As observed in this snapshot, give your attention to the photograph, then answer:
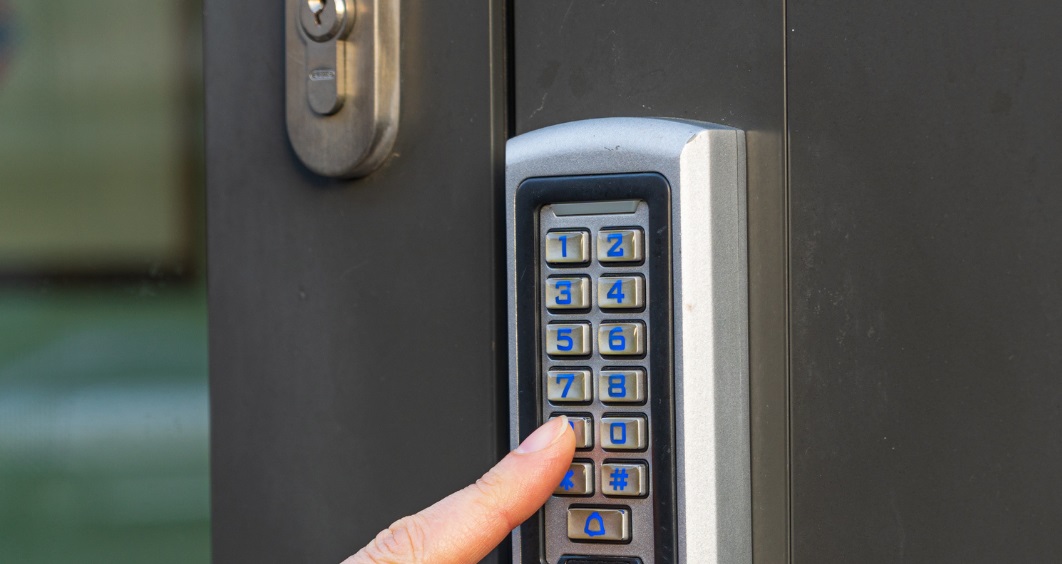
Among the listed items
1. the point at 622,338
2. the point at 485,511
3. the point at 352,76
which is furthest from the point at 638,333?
the point at 352,76

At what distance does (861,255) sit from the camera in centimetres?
59

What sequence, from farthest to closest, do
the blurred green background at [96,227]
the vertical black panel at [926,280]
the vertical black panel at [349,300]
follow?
the blurred green background at [96,227]
the vertical black panel at [349,300]
the vertical black panel at [926,280]

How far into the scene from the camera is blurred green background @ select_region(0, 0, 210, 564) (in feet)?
5.66

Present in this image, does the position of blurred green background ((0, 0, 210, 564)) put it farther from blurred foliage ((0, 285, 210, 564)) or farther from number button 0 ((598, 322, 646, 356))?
number button 0 ((598, 322, 646, 356))

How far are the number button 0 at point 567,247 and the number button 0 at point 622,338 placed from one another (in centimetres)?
4

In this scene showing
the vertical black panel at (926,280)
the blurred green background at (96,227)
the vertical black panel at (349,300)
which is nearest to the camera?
the vertical black panel at (926,280)

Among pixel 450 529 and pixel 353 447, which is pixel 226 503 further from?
pixel 450 529

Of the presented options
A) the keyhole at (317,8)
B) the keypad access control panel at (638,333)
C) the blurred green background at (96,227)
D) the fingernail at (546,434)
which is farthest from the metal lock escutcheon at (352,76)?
the blurred green background at (96,227)

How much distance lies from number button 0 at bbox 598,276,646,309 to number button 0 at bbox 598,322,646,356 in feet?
0.04

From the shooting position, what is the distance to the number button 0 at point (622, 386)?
593mm

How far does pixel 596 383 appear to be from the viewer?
23.9 inches

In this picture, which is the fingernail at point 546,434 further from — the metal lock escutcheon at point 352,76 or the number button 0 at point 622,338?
the metal lock escutcheon at point 352,76

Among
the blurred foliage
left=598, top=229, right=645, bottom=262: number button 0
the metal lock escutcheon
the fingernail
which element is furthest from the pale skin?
the blurred foliage

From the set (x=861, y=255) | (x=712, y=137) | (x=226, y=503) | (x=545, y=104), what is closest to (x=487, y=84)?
(x=545, y=104)
